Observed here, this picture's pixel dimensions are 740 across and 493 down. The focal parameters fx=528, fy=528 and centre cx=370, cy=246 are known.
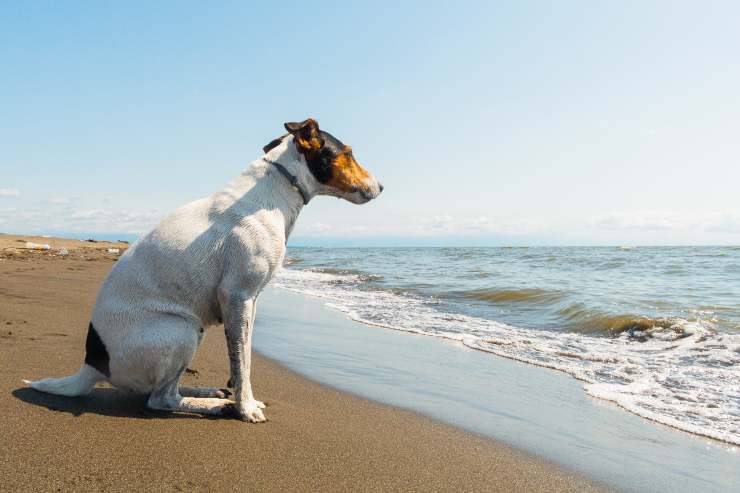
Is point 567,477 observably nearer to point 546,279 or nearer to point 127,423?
point 127,423

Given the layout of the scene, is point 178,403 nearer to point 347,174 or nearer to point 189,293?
point 189,293

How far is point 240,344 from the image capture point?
11.8 feet

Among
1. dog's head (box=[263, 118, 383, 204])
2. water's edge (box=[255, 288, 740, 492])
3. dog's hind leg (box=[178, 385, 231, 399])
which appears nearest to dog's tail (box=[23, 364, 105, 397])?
dog's hind leg (box=[178, 385, 231, 399])

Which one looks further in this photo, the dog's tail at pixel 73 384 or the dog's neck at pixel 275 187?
the dog's neck at pixel 275 187

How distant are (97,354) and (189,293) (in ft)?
2.41

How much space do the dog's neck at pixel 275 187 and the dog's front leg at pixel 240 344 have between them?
639mm

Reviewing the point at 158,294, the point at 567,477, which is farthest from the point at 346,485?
the point at 158,294

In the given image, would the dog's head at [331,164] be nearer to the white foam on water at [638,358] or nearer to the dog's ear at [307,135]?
the dog's ear at [307,135]

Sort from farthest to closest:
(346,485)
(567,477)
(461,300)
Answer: (461,300), (567,477), (346,485)

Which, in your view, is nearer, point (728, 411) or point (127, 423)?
point (127, 423)

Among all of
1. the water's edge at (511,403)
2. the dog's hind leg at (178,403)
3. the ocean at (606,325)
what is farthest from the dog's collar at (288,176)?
the ocean at (606,325)

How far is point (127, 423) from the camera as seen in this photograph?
326 cm

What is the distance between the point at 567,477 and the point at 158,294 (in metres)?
2.80

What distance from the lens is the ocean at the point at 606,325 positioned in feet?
17.6
